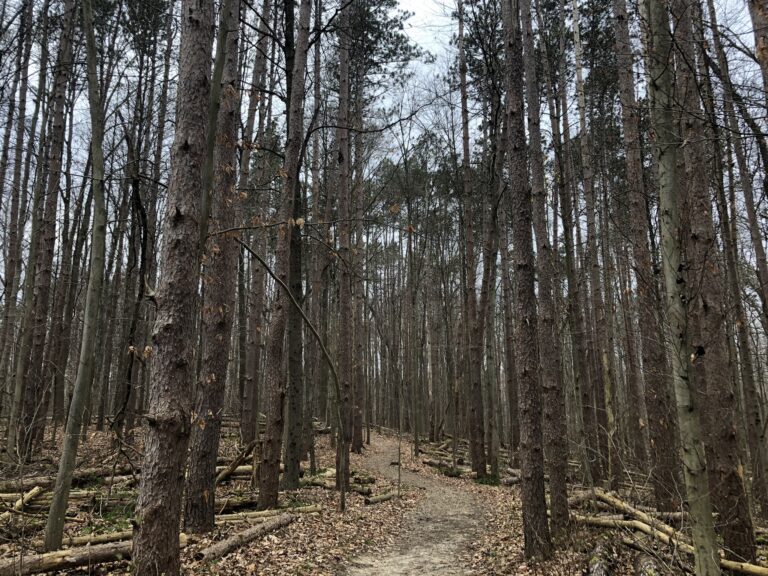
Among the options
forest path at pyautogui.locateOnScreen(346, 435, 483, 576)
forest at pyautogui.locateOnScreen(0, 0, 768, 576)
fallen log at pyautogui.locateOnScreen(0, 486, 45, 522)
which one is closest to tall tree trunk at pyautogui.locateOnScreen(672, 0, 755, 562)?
forest at pyautogui.locateOnScreen(0, 0, 768, 576)

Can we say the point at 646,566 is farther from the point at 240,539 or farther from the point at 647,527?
the point at 240,539

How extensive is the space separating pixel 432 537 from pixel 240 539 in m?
2.91

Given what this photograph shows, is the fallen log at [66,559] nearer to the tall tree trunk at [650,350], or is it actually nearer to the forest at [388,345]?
the forest at [388,345]

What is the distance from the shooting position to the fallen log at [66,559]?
415 cm

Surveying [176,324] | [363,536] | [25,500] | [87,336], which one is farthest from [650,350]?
[25,500]

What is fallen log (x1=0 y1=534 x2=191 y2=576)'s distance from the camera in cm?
415

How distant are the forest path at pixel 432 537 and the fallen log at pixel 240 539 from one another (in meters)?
1.22

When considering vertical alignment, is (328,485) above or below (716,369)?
below

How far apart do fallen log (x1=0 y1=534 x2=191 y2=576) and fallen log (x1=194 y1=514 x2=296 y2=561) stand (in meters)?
0.76

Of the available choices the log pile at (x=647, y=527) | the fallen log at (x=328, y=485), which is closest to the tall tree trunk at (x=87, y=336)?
the log pile at (x=647, y=527)

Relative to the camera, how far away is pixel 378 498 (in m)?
9.25

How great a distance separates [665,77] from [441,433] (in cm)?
2079

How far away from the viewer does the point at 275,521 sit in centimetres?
657

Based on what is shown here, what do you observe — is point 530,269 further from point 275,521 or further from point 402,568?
point 275,521
